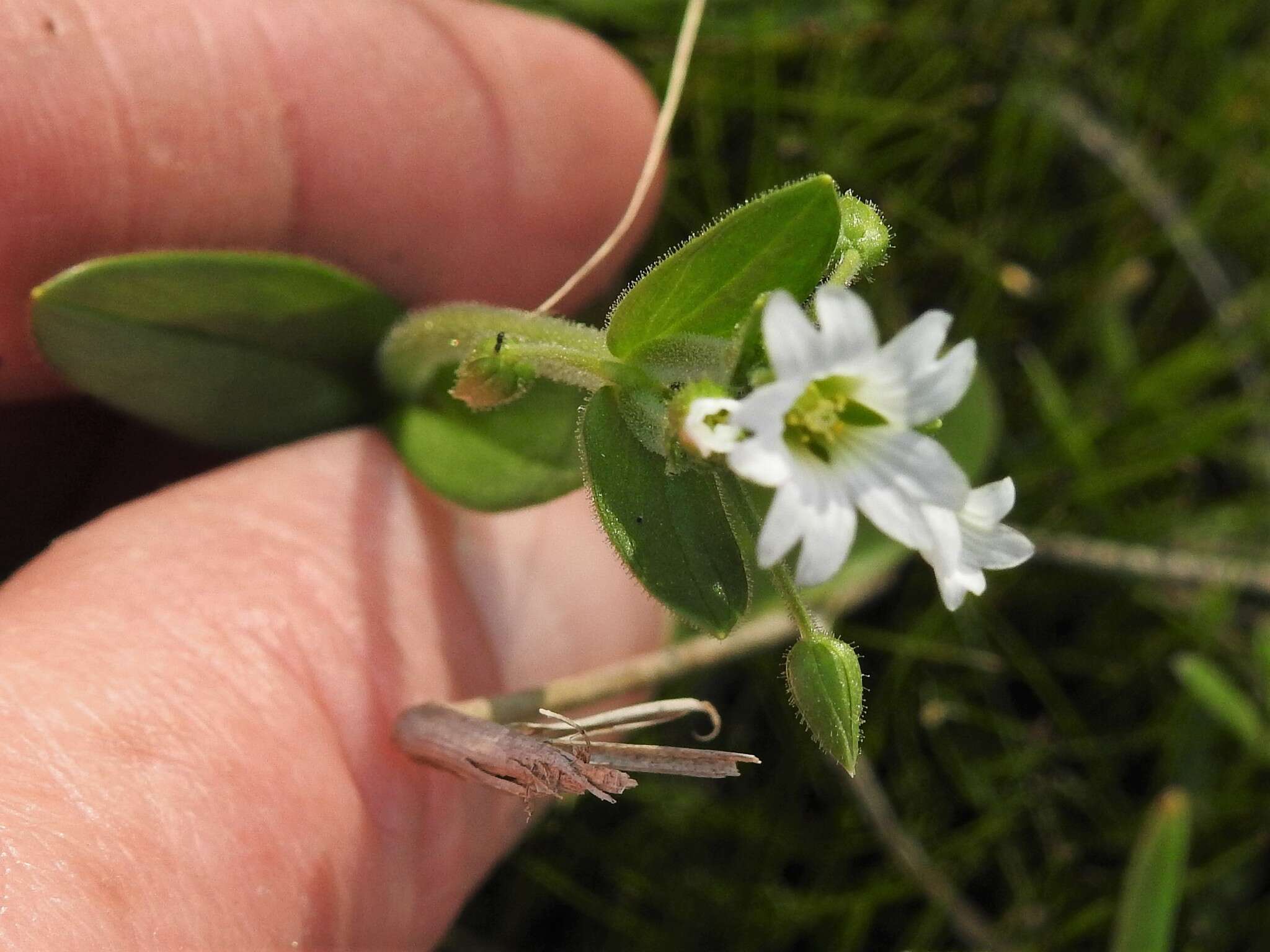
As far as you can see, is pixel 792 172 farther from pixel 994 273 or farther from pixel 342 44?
pixel 342 44

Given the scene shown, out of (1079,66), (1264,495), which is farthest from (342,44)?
(1264,495)

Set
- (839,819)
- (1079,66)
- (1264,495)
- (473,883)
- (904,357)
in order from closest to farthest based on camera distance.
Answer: (904,357) < (473,883) < (839,819) < (1264,495) < (1079,66)

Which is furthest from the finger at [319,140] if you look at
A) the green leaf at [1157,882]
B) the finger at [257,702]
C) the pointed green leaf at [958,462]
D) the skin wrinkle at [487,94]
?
the green leaf at [1157,882]

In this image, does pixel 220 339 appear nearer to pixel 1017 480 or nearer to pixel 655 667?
pixel 655 667

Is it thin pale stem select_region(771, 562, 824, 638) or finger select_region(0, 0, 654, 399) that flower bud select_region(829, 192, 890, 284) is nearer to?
thin pale stem select_region(771, 562, 824, 638)

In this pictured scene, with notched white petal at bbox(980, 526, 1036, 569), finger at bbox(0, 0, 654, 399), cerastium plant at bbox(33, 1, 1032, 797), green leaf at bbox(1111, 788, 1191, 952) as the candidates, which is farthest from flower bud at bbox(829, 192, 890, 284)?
green leaf at bbox(1111, 788, 1191, 952)

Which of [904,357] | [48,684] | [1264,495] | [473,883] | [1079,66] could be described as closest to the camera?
[904,357]
